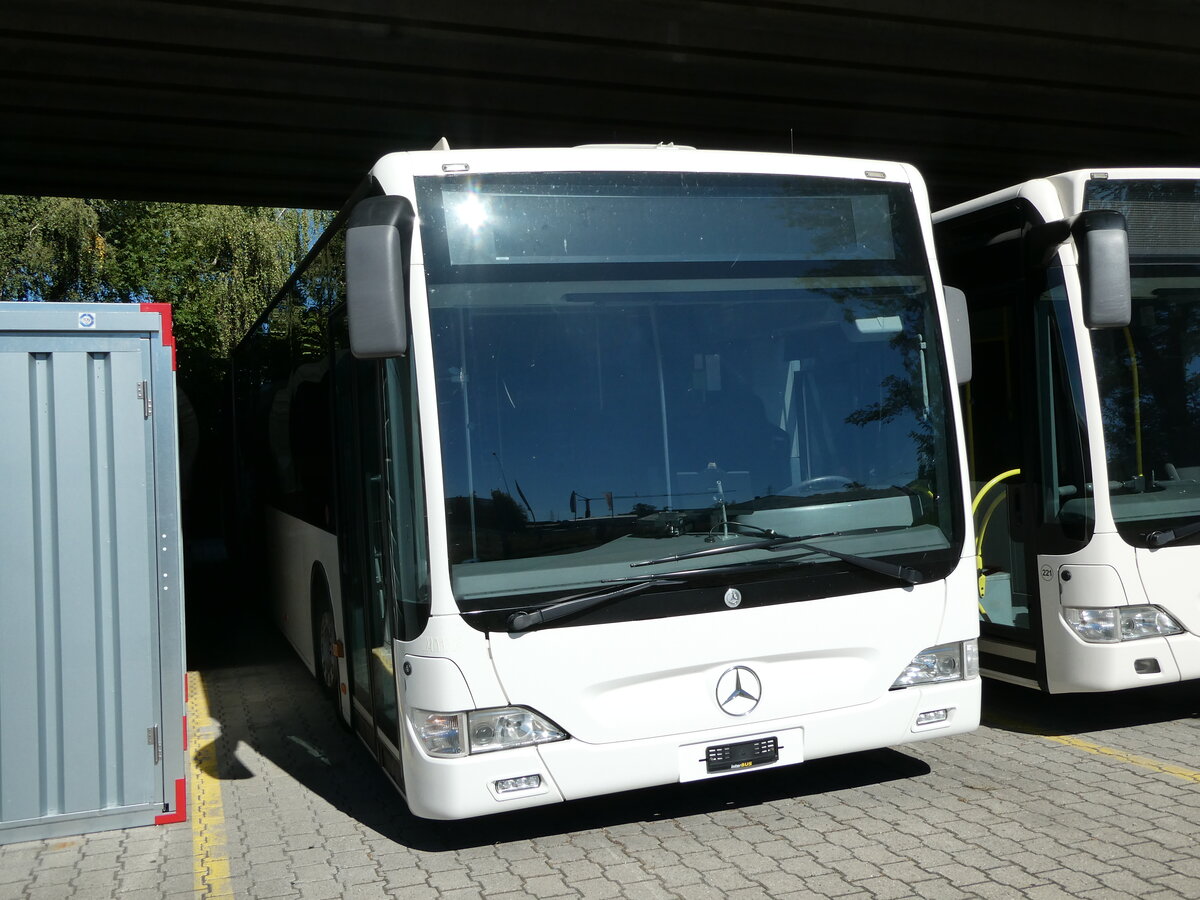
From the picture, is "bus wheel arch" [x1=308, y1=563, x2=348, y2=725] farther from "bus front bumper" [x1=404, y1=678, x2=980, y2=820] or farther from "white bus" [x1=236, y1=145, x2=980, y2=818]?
"bus front bumper" [x1=404, y1=678, x2=980, y2=820]

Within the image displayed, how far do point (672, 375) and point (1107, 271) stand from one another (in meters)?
2.16

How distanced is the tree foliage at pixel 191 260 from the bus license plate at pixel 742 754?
74.2 feet

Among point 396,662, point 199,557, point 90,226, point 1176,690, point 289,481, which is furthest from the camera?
point 90,226

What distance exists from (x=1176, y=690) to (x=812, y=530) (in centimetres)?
401

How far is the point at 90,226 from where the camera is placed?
28.0 meters

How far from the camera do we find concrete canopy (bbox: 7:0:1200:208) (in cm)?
1195

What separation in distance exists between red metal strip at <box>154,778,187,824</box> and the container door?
0.09 m

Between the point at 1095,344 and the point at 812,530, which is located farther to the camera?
the point at 1095,344

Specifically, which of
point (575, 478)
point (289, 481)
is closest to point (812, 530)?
point (575, 478)

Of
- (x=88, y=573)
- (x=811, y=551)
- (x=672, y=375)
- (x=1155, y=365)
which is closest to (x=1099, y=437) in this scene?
(x=1155, y=365)

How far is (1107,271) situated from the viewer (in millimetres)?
5672

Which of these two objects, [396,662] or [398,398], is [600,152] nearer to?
[398,398]

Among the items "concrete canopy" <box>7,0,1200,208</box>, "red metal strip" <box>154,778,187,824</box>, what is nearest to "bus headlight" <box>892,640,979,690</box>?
"red metal strip" <box>154,778,187,824</box>

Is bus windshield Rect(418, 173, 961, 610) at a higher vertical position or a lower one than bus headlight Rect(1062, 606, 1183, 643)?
higher
